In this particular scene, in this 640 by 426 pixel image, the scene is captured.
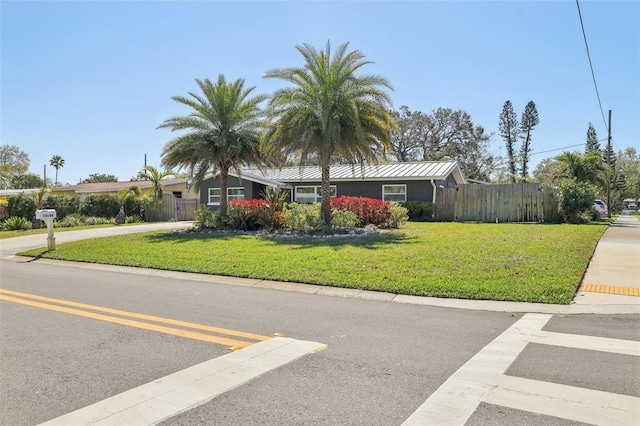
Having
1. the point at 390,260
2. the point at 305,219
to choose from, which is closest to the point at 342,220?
the point at 305,219

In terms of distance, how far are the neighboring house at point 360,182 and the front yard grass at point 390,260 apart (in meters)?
12.0

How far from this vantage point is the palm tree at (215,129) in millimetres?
18391

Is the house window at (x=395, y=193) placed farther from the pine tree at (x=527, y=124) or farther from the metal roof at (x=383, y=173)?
the pine tree at (x=527, y=124)

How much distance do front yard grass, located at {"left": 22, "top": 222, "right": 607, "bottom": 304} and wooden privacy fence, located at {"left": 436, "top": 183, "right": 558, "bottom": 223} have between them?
9842mm

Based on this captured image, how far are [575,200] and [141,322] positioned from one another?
21979 millimetres

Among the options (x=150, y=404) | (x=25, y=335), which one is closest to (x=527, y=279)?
(x=150, y=404)

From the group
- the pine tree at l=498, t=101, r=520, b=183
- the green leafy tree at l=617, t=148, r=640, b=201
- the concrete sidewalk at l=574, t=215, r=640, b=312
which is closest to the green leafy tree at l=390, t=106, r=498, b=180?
the pine tree at l=498, t=101, r=520, b=183

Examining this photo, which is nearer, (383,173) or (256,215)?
(256,215)

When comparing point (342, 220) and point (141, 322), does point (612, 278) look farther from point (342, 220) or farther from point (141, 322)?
point (342, 220)

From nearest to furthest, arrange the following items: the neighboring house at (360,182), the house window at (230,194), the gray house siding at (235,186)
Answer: the neighboring house at (360,182)
the gray house siding at (235,186)
the house window at (230,194)

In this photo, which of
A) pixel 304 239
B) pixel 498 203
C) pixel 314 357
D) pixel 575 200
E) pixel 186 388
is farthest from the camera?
pixel 498 203

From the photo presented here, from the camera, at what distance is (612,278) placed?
27.4ft

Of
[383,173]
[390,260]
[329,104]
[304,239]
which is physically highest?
[329,104]

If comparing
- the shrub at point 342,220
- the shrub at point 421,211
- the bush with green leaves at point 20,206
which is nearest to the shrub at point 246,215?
the shrub at point 342,220
